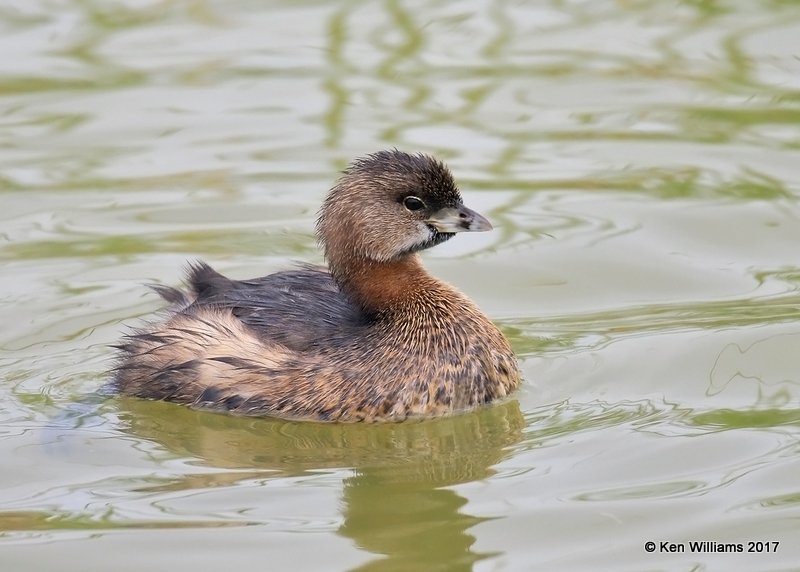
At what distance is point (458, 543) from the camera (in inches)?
257

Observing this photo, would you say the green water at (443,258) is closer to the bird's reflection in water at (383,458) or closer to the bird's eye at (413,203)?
the bird's reflection in water at (383,458)

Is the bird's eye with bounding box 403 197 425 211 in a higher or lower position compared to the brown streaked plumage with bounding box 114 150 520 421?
higher

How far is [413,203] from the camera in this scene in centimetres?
824

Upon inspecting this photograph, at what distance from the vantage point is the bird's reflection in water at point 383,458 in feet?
21.6

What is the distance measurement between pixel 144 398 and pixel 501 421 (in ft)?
5.93

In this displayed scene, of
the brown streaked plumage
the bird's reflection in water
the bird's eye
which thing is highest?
the bird's eye

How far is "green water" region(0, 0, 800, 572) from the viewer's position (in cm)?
673

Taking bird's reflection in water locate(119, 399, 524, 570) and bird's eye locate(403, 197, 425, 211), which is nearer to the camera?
bird's reflection in water locate(119, 399, 524, 570)

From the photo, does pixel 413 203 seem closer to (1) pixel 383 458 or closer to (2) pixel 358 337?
(2) pixel 358 337

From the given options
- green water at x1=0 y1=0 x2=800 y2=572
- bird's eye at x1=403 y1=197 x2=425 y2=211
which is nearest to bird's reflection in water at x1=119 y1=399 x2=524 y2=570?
green water at x1=0 y1=0 x2=800 y2=572

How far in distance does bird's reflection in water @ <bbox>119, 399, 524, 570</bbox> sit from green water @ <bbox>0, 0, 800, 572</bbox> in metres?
0.02

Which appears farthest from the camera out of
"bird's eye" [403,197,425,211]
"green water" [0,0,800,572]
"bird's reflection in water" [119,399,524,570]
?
"bird's eye" [403,197,425,211]

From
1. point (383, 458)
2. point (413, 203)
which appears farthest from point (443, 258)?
point (383, 458)

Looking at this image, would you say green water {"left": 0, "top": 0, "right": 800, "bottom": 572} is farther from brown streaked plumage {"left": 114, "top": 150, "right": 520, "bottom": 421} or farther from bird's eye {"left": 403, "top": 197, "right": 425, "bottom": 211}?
bird's eye {"left": 403, "top": 197, "right": 425, "bottom": 211}
